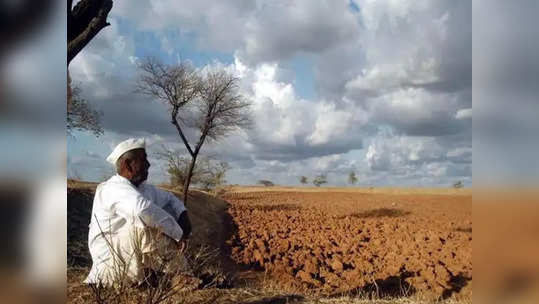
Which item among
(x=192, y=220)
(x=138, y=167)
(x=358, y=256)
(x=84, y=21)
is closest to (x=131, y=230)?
(x=138, y=167)

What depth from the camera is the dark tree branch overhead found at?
4836 millimetres

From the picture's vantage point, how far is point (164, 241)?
285 centimetres

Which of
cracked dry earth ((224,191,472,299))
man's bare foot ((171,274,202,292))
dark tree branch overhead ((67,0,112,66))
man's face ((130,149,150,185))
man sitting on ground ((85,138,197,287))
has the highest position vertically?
dark tree branch overhead ((67,0,112,66))

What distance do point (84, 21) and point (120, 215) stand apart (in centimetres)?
288

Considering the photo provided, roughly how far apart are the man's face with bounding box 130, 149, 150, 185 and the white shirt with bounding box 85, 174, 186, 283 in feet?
0.22

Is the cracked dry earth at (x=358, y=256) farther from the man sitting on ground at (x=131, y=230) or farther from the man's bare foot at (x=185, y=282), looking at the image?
the man sitting on ground at (x=131, y=230)

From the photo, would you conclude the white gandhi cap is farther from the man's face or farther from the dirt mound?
the dirt mound

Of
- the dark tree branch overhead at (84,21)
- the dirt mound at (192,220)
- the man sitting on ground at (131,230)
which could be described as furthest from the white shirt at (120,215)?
the dark tree branch overhead at (84,21)

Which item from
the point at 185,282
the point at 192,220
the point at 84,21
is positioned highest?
the point at 84,21

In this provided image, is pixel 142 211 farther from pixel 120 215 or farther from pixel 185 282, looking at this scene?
pixel 185 282

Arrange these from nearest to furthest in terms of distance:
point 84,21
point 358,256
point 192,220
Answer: point 84,21 → point 358,256 → point 192,220

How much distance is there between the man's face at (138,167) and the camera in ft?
10.0

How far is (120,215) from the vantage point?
9.46 feet

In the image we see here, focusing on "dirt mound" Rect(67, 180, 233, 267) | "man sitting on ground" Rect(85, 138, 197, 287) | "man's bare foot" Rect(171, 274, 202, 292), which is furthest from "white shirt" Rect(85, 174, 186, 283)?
"dirt mound" Rect(67, 180, 233, 267)
